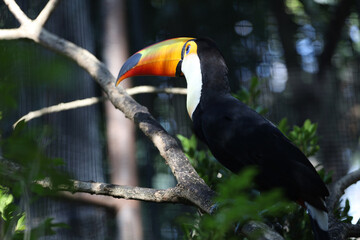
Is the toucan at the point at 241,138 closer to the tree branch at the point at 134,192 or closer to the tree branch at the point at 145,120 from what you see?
the tree branch at the point at 145,120

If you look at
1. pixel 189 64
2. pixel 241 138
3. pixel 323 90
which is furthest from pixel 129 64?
pixel 323 90

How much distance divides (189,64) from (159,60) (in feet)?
0.53

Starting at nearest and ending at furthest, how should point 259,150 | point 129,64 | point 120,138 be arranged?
point 259,150 < point 129,64 < point 120,138

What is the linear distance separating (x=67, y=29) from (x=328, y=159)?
6.52ft

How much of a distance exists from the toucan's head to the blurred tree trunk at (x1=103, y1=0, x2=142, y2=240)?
69 cm

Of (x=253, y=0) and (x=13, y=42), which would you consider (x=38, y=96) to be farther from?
(x=253, y=0)

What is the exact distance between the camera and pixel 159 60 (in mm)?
1795

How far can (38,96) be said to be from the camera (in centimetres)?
167

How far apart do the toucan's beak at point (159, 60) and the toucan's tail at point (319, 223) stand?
0.82 metres

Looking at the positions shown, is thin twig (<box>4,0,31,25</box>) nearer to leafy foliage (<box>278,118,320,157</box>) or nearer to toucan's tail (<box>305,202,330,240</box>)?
leafy foliage (<box>278,118,320,157</box>)

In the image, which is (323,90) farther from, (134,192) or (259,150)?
(134,192)

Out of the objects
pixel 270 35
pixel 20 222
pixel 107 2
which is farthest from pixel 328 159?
pixel 20 222

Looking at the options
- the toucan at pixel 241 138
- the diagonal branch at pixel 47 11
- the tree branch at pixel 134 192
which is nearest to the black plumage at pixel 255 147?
the toucan at pixel 241 138

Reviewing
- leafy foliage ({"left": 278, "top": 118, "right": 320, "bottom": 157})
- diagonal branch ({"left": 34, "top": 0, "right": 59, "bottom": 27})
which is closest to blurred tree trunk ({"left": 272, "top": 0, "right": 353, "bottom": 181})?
leafy foliage ({"left": 278, "top": 118, "right": 320, "bottom": 157})
